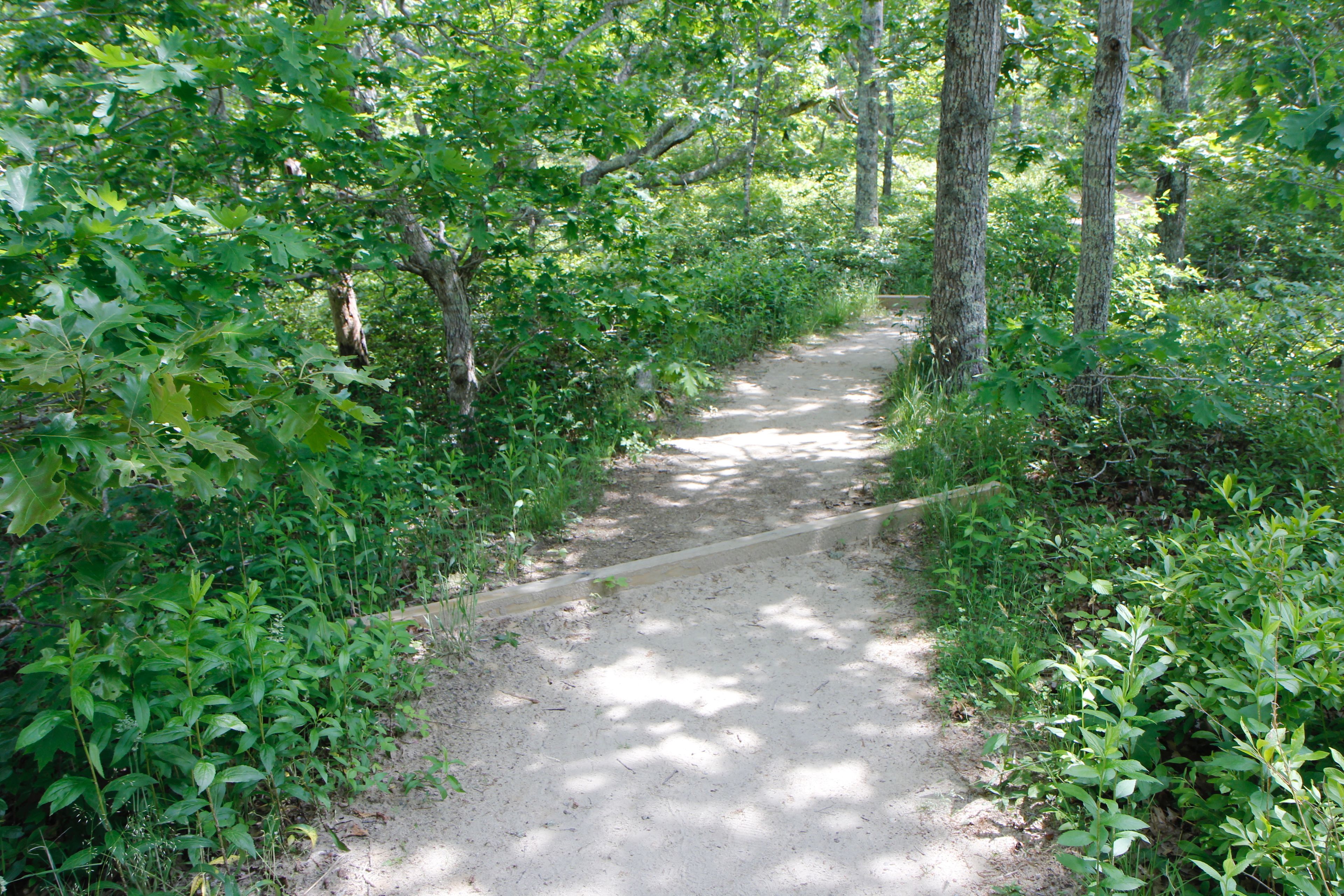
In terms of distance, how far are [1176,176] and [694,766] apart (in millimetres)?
13111


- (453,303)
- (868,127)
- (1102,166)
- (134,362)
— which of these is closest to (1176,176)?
(868,127)

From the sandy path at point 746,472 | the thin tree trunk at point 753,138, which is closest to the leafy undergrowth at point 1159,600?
the sandy path at point 746,472

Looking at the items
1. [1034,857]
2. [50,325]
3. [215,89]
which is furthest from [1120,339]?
[215,89]

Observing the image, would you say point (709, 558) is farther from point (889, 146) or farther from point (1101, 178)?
point (889, 146)

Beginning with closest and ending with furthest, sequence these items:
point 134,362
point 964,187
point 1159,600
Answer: point 134,362, point 1159,600, point 964,187

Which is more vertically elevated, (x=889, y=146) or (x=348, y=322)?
(x=889, y=146)

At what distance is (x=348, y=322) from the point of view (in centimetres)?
822

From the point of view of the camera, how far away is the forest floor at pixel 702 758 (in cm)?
294

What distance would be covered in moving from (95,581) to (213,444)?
0.95m

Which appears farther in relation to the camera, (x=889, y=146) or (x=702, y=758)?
(x=889, y=146)

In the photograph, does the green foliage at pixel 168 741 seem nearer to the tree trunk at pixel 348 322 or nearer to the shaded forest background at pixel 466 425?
the shaded forest background at pixel 466 425

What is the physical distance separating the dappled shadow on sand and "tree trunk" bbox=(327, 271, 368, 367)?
15.7 feet

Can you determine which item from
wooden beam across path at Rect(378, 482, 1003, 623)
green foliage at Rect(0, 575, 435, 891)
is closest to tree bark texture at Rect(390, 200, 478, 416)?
wooden beam across path at Rect(378, 482, 1003, 623)

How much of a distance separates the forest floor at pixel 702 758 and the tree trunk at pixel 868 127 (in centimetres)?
1171
